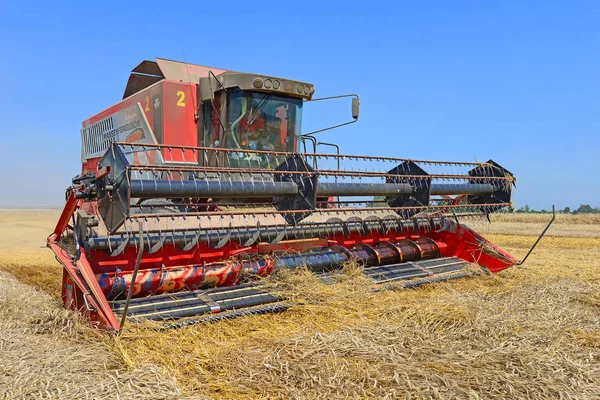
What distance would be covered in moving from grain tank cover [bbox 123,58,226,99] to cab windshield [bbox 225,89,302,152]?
45.2 inches

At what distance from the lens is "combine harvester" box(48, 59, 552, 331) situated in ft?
10.8

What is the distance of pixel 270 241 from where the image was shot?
441 cm

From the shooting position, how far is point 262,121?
5.51 m

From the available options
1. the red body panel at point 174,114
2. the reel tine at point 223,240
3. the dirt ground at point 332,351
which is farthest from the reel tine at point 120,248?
the red body panel at point 174,114

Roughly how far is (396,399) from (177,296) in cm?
196

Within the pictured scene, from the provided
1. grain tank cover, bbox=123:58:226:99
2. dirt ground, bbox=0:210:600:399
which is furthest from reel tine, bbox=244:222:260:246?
grain tank cover, bbox=123:58:226:99

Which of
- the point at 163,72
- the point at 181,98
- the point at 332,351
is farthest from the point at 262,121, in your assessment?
the point at 332,351

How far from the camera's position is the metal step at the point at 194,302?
3.32m

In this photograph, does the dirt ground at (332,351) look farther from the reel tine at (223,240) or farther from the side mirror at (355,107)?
the side mirror at (355,107)

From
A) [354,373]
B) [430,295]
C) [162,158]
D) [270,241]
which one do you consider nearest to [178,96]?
[162,158]

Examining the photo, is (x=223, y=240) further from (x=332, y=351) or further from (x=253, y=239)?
(x=332, y=351)

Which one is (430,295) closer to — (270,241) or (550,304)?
(550,304)

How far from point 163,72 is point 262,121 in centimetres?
161

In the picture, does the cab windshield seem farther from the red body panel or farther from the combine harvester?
the red body panel
